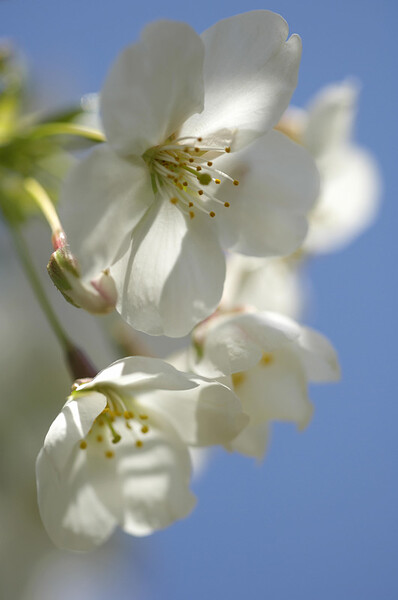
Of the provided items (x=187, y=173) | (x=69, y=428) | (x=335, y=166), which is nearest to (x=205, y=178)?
(x=187, y=173)

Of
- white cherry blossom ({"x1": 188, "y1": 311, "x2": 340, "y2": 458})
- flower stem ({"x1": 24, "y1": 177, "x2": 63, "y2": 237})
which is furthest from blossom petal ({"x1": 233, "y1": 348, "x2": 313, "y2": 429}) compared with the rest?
flower stem ({"x1": 24, "y1": 177, "x2": 63, "y2": 237})

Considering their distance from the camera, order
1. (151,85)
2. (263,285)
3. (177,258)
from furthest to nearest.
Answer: (263,285)
(177,258)
(151,85)

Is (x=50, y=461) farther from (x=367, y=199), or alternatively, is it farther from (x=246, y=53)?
(x=367, y=199)

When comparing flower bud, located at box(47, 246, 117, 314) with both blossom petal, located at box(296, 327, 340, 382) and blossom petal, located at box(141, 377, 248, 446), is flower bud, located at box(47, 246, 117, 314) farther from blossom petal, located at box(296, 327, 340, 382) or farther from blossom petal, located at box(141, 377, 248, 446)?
blossom petal, located at box(296, 327, 340, 382)

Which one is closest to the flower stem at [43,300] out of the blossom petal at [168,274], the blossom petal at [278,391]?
the blossom petal at [168,274]

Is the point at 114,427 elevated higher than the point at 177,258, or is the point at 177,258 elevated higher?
the point at 177,258

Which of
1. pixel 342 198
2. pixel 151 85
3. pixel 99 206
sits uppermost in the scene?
pixel 151 85

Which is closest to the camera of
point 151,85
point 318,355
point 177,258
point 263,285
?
point 151,85

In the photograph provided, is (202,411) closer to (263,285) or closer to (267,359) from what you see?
(267,359)
